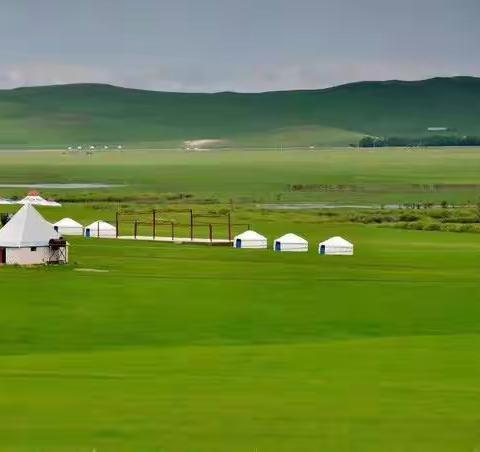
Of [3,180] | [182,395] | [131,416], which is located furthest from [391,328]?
[3,180]

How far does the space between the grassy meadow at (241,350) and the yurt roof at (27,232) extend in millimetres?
2310

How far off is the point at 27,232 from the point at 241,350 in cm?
2946

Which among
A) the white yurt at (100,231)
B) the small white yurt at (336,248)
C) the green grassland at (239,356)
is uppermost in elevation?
the white yurt at (100,231)

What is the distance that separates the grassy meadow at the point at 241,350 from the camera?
22.9 meters

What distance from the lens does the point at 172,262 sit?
60.7 meters

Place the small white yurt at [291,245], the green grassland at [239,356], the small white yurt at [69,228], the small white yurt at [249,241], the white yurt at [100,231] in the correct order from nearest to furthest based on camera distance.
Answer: the green grassland at [239,356] < the small white yurt at [291,245] < the small white yurt at [249,241] < the white yurt at [100,231] < the small white yurt at [69,228]

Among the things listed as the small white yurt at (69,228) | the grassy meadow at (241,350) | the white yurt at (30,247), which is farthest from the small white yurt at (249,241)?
the white yurt at (30,247)

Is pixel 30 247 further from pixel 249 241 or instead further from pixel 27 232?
pixel 249 241

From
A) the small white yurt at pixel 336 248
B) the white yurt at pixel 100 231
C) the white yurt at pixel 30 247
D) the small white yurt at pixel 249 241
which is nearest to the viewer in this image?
the white yurt at pixel 30 247

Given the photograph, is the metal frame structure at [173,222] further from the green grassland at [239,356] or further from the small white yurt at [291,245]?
the green grassland at [239,356]

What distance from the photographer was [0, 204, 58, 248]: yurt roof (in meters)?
60.3

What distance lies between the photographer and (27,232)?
61.2 m

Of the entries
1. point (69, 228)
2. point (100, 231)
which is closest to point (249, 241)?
point (100, 231)

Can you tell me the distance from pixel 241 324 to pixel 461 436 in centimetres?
1713
